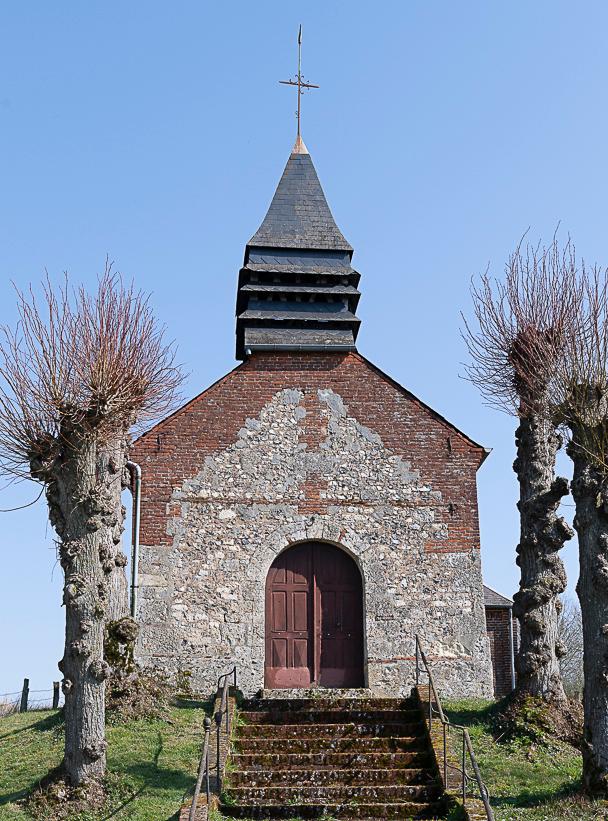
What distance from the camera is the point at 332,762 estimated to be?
41.7 ft

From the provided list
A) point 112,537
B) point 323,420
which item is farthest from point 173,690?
point 323,420

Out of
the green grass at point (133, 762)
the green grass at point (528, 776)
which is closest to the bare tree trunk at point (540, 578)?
the green grass at point (528, 776)

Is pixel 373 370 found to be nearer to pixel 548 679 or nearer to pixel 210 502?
pixel 210 502

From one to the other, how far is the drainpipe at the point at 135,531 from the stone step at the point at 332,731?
12.4 feet

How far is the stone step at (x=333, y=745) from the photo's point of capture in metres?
13.1

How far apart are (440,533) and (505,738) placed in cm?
417

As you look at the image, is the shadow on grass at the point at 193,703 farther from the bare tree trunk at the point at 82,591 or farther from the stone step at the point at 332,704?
the bare tree trunk at the point at 82,591

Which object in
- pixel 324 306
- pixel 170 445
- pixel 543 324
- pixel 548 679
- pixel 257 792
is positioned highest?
pixel 324 306

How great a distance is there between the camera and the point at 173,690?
16188 millimetres

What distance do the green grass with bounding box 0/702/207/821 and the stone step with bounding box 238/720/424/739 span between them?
845 millimetres

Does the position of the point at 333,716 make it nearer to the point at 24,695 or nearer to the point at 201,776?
the point at 201,776

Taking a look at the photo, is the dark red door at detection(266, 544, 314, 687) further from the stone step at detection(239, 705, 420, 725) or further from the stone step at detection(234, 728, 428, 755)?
the stone step at detection(234, 728, 428, 755)

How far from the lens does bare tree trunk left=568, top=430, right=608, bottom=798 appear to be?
451 inches

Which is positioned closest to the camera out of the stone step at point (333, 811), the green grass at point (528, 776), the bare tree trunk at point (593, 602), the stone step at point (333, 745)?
the green grass at point (528, 776)
